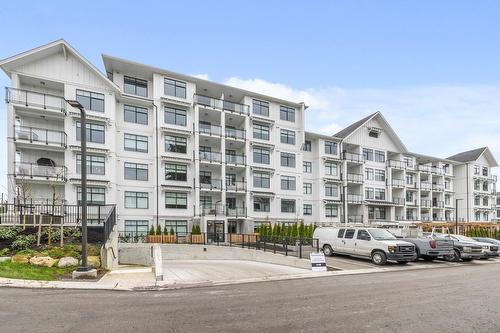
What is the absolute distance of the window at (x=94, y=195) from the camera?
2869 cm

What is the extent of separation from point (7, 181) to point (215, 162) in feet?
59.4

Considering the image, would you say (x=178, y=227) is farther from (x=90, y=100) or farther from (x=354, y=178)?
(x=354, y=178)

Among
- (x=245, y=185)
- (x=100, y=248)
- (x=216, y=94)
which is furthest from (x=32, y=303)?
(x=216, y=94)

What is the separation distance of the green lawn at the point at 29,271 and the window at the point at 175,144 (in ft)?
70.5

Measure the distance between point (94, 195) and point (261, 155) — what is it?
1842 cm

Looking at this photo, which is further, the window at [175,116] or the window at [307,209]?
the window at [307,209]

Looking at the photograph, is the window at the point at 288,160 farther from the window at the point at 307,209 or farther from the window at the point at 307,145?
the window at the point at 307,209

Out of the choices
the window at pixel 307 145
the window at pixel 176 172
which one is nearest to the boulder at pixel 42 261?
the window at pixel 176 172

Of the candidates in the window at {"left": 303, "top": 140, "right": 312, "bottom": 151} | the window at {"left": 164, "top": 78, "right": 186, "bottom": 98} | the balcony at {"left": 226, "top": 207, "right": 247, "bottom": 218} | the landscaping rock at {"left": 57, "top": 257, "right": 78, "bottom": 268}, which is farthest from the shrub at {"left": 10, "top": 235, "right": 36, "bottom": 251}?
the window at {"left": 303, "top": 140, "right": 312, "bottom": 151}

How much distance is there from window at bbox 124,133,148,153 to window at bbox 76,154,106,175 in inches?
113

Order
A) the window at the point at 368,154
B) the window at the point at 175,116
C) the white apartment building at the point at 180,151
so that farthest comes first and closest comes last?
the window at the point at 368,154, the window at the point at 175,116, the white apartment building at the point at 180,151

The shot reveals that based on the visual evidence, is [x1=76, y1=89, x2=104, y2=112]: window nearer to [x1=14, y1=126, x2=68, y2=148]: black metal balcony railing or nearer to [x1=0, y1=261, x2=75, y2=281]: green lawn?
[x1=14, y1=126, x2=68, y2=148]: black metal balcony railing

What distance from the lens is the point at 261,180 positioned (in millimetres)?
38469

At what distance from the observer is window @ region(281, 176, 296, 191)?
3997cm
